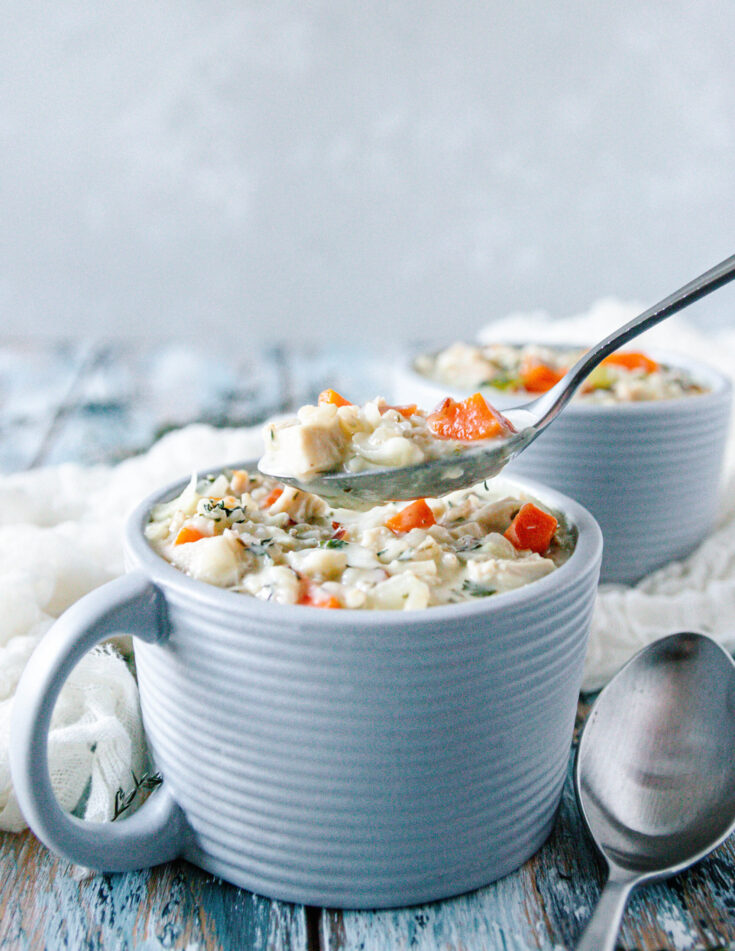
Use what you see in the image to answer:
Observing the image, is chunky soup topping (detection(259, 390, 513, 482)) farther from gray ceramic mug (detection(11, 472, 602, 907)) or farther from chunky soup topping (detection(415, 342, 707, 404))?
chunky soup topping (detection(415, 342, 707, 404))

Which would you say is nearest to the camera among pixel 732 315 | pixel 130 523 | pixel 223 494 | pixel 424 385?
pixel 130 523

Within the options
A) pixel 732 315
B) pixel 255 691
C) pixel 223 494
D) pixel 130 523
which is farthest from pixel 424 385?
pixel 732 315

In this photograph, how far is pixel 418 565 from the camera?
1399 mm

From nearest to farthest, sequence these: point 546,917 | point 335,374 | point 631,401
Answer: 1. point 546,917
2. point 631,401
3. point 335,374

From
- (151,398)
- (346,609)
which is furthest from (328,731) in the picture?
(151,398)

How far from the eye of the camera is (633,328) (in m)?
1.73

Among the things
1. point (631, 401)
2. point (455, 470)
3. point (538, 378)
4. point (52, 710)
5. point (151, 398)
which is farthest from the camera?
point (151, 398)

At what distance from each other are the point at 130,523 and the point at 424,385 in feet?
3.69

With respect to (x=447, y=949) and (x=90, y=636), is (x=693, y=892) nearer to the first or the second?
(x=447, y=949)

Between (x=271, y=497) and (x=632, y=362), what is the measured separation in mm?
1360

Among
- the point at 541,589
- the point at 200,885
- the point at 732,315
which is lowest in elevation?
the point at 732,315

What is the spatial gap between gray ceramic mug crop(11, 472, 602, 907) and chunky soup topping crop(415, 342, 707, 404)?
1160 mm

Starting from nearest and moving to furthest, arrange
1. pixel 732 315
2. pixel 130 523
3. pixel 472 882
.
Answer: pixel 472 882 → pixel 130 523 → pixel 732 315

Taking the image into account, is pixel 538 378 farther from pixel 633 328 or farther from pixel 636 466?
pixel 633 328
